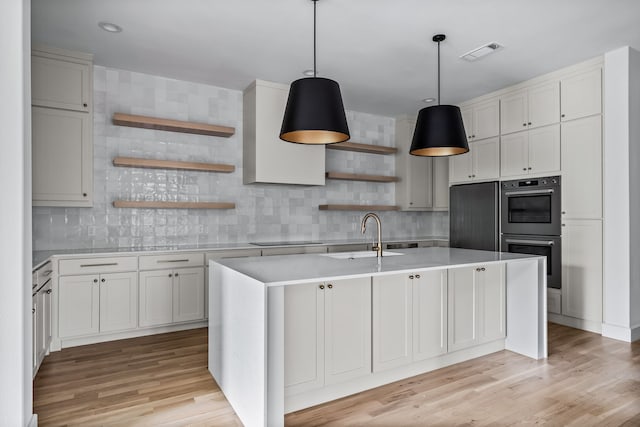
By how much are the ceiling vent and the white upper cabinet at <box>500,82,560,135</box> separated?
1.04 m

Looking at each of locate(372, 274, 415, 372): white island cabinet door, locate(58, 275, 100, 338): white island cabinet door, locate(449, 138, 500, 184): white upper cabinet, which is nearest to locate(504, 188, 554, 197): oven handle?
locate(449, 138, 500, 184): white upper cabinet

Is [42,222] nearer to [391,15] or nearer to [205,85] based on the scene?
[205,85]

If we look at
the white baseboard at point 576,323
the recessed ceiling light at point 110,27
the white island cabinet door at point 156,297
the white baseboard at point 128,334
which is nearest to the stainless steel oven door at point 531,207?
the white baseboard at point 576,323

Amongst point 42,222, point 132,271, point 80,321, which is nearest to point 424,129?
point 132,271

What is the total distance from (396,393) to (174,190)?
3125mm

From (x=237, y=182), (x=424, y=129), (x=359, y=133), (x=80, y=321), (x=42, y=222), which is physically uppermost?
(x=359, y=133)

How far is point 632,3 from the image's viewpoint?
2.93 metres

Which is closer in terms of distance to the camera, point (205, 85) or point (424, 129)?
point (424, 129)

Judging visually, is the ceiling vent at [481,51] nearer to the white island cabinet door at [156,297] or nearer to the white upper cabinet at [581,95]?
the white upper cabinet at [581,95]

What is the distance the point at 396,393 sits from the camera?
2.59 m

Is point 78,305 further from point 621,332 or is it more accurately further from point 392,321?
point 621,332

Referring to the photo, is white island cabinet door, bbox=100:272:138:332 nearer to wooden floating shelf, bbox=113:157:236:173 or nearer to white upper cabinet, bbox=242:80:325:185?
wooden floating shelf, bbox=113:157:236:173

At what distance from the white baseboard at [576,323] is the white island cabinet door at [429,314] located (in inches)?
78.9

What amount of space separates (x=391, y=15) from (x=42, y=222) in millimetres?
3616
